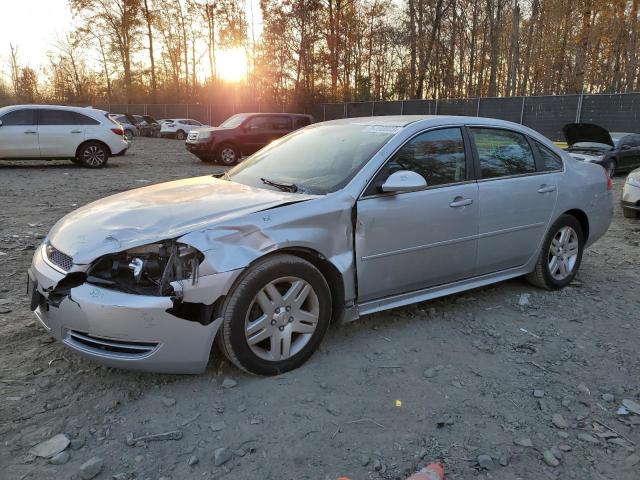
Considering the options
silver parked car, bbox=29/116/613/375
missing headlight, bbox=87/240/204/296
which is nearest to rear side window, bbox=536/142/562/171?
silver parked car, bbox=29/116/613/375

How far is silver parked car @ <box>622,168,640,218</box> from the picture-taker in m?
7.84

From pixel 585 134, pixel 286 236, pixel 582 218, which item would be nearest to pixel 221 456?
pixel 286 236

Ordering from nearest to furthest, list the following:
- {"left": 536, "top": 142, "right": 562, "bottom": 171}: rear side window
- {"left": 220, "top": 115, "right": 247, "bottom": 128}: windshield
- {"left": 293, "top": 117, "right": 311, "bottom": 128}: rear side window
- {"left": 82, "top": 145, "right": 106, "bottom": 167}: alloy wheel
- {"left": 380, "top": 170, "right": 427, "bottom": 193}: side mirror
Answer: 1. {"left": 380, "top": 170, "right": 427, "bottom": 193}: side mirror
2. {"left": 536, "top": 142, "right": 562, "bottom": 171}: rear side window
3. {"left": 82, "top": 145, "right": 106, "bottom": 167}: alloy wheel
4. {"left": 220, "top": 115, "right": 247, "bottom": 128}: windshield
5. {"left": 293, "top": 117, "right": 311, "bottom": 128}: rear side window

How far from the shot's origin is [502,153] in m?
4.25

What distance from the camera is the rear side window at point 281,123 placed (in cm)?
1700

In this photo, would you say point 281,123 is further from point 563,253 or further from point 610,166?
point 563,253

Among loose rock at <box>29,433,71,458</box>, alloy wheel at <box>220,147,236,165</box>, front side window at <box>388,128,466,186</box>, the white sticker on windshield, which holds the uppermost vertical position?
the white sticker on windshield

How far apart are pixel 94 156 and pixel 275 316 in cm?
1238

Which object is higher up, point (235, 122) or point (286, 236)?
point (235, 122)

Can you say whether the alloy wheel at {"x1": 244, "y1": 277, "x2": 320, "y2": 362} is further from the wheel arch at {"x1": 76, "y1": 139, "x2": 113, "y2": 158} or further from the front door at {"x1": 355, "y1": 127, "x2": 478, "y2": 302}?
the wheel arch at {"x1": 76, "y1": 139, "x2": 113, "y2": 158}

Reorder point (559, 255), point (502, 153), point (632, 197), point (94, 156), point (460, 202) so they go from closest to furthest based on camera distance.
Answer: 1. point (460, 202)
2. point (502, 153)
3. point (559, 255)
4. point (632, 197)
5. point (94, 156)

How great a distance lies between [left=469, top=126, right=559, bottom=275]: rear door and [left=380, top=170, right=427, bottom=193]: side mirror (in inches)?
31.2

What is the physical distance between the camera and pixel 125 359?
2721mm

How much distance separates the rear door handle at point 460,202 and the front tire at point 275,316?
1225 millimetres
